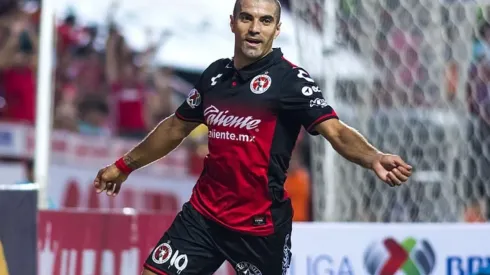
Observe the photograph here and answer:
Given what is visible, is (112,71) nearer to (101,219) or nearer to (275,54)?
(101,219)

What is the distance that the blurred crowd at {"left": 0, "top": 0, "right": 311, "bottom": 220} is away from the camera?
12.6 meters

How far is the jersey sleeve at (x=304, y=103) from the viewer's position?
212 inches

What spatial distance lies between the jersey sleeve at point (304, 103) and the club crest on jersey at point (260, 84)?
3.1 inches

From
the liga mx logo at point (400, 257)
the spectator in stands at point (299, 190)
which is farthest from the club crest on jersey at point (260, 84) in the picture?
the spectator in stands at point (299, 190)

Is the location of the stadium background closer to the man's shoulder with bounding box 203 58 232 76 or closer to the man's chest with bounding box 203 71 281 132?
the man's shoulder with bounding box 203 58 232 76

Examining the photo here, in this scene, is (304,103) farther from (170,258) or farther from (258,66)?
(170,258)

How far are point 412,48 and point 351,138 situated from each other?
4.24 metres

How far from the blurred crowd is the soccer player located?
21.1ft

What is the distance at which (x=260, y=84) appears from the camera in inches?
216

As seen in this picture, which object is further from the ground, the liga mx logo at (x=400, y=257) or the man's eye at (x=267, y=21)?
the man's eye at (x=267, y=21)

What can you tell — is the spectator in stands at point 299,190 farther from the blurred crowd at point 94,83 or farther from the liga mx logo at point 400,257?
the liga mx logo at point 400,257

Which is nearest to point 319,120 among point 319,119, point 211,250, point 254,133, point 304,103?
point 319,119

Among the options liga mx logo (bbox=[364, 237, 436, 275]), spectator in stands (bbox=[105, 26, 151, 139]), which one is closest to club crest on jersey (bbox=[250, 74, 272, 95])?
liga mx logo (bbox=[364, 237, 436, 275])

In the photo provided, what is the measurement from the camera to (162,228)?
7.70m
